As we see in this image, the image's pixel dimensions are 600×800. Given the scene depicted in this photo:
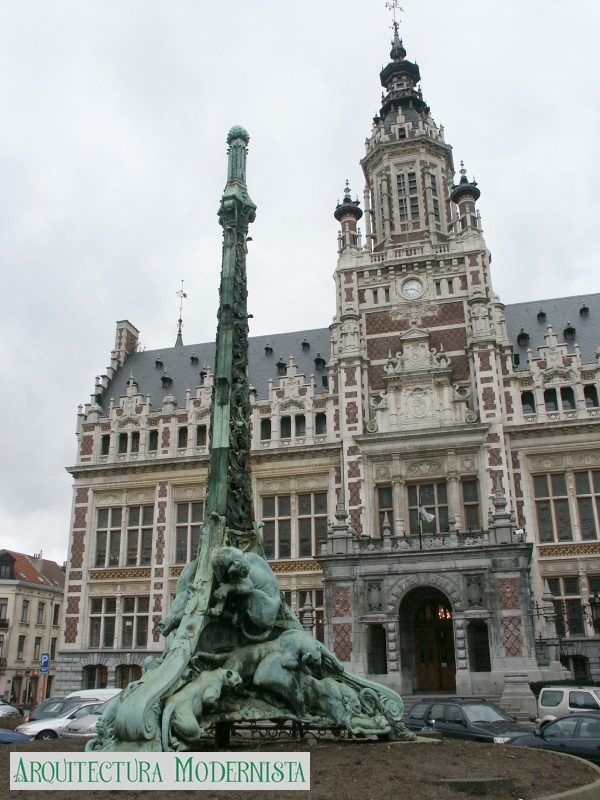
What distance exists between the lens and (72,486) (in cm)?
4238

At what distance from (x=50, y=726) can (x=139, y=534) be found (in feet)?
65.2

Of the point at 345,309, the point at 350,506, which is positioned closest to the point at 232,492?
the point at 350,506

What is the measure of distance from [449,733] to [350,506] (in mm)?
18888

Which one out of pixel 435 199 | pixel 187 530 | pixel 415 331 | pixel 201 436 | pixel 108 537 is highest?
pixel 435 199

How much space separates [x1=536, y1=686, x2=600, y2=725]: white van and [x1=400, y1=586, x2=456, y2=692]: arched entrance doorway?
409 inches

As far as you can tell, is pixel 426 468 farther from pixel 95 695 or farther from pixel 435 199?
pixel 95 695

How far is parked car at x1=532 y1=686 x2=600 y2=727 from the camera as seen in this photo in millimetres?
20047

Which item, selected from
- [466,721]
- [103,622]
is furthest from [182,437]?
[466,721]

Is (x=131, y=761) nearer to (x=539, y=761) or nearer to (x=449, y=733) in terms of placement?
(x=539, y=761)

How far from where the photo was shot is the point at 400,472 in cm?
3591

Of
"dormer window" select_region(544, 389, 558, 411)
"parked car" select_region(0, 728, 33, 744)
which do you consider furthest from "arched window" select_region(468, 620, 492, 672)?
"parked car" select_region(0, 728, 33, 744)

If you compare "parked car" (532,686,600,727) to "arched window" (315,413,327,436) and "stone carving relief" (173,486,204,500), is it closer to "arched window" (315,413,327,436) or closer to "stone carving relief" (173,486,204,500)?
"arched window" (315,413,327,436)

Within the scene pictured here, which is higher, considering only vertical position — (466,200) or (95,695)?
(466,200)

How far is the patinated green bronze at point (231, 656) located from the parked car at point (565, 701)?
9.44 metres
